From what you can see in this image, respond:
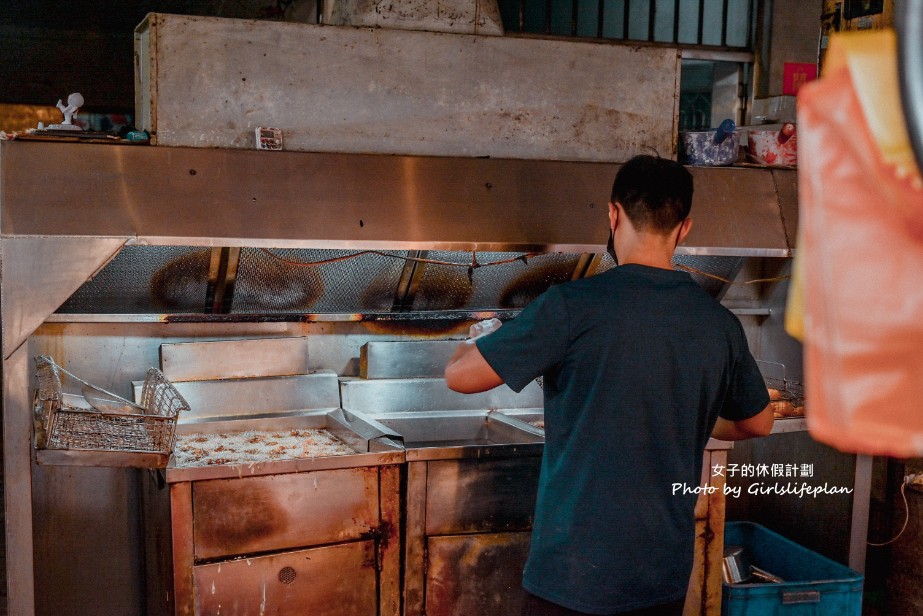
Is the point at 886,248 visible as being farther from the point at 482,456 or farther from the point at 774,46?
the point at 774,46

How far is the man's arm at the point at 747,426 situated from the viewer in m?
2.01

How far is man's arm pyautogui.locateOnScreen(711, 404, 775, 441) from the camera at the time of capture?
2014 millimetres

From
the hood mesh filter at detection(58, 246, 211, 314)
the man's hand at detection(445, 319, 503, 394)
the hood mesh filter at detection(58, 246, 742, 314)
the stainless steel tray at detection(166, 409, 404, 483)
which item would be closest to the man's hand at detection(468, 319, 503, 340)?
the man's hand at detection(445, 319, 503, 394)

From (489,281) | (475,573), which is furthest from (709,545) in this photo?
(489,281)

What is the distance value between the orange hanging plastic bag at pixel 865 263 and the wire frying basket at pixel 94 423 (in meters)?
2.17

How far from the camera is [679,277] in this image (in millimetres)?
1846

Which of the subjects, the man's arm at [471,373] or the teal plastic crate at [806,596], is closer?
the man's arm at [471,373]

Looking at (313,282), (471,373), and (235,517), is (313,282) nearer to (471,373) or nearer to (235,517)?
(235,517)

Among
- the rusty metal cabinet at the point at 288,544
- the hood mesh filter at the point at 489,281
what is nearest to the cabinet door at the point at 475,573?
the rusty metal cabinet at the point at 288,544

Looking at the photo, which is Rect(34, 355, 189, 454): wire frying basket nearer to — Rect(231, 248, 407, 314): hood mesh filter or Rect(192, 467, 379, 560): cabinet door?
Rect(192, 467, 379, 560): cabinet door

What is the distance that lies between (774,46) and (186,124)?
8.50 feet

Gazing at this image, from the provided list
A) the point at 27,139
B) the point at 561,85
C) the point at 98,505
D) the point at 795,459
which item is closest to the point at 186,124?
the point at 27,139

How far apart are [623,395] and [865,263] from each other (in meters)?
1.16

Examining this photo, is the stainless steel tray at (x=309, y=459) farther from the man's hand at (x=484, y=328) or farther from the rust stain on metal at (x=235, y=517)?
the man's hand at (x=484, y=328)
